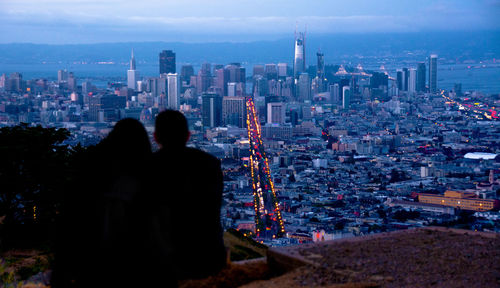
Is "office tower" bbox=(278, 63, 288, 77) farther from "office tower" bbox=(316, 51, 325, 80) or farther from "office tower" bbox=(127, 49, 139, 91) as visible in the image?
"office tower" bbox=(127, 49, 139, 91)

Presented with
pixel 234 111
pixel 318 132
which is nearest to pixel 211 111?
pixel 234 111

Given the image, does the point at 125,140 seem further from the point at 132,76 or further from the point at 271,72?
the point at 271,72

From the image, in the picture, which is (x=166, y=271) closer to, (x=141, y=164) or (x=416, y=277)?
(x=141, y=164)

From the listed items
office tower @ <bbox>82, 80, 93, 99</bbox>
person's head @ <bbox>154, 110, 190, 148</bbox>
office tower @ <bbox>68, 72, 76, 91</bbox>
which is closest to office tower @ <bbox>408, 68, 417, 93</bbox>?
office tower @ <bbox>82, 80, 93, 99</bbox>

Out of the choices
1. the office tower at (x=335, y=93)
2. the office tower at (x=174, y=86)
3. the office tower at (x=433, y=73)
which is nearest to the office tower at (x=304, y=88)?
the office tower at (x=335, y=93)

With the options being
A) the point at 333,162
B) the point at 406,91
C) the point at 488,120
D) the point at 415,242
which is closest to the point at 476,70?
the point at 406,91

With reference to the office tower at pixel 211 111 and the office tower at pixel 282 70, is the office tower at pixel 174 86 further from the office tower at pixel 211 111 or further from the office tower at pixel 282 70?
the office tower at pixel 282 70
